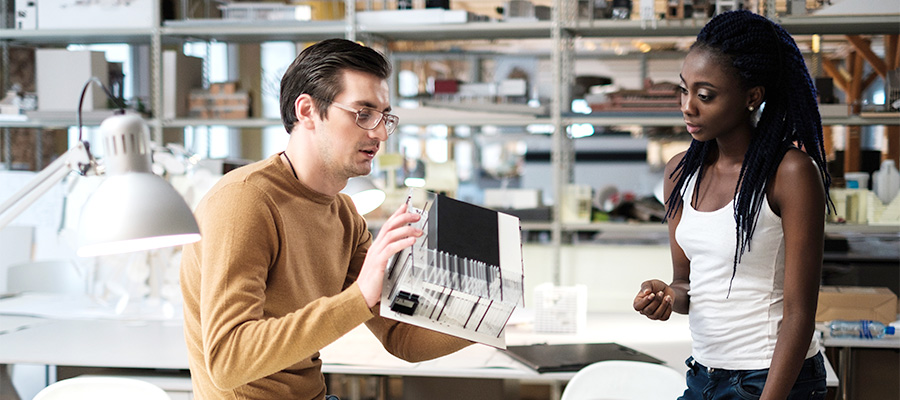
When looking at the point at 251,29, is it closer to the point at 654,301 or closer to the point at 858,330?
the point at 654,301

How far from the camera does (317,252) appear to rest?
57.5 inches

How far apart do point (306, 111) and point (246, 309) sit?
387 mm

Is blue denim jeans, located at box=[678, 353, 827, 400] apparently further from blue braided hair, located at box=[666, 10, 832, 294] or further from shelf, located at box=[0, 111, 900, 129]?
shelf, located at box=[0, 111, 900, 129]

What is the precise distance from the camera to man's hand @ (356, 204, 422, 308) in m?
1.12

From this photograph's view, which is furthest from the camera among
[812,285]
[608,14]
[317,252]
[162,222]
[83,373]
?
[608,14]

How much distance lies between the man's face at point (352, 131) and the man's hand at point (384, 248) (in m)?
0.26

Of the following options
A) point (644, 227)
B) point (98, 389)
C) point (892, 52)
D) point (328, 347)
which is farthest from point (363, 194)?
point (892, 52)

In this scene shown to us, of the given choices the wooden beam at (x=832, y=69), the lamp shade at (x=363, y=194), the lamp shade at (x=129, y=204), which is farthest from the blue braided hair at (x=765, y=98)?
the wooden beam at (x=832, y=69)

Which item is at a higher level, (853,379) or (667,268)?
(667,268)

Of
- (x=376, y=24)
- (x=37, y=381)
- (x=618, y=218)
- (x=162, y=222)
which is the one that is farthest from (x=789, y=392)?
(x=37, y=381)

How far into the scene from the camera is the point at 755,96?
137 cm

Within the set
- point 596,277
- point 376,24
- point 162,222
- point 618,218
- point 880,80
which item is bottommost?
point 596,277

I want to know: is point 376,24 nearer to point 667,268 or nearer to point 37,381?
point 667,268

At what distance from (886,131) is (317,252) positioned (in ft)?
10.9
